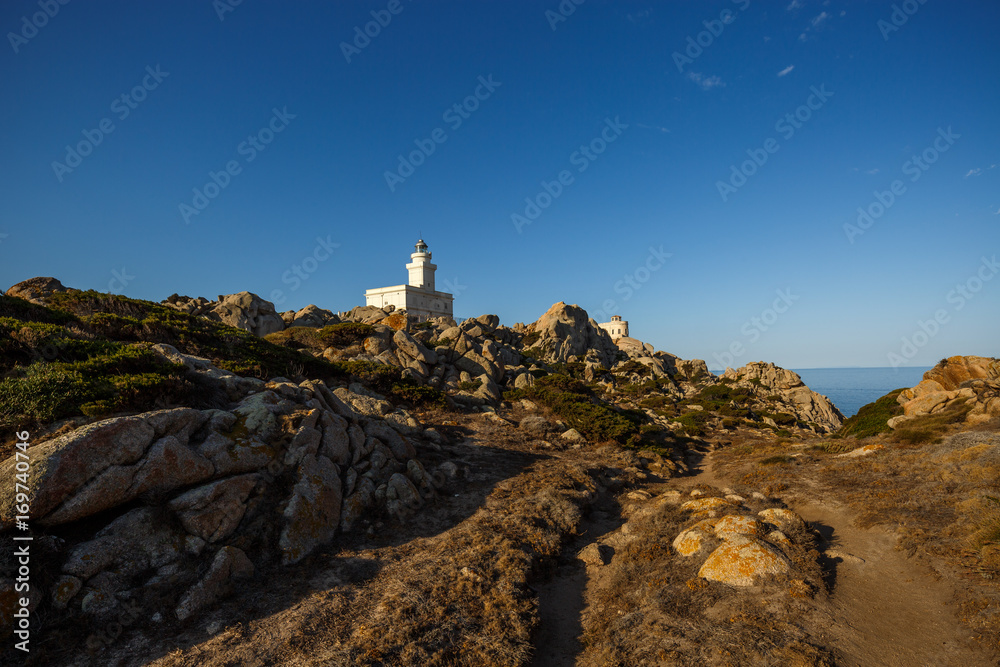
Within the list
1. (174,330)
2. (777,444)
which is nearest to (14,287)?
(174,330)

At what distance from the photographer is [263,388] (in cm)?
1248

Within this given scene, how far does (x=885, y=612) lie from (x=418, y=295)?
6183 cm

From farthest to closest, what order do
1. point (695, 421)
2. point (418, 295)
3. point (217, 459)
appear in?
point (418, 295) < point (695, 421) < point (217, 459)

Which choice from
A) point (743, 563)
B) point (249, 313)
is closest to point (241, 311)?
point (249, 313)

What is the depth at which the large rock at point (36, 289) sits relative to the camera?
23.6 metres

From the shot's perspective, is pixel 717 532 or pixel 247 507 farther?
pixel 717 532

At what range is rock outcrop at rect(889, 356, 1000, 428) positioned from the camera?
54.8 ft

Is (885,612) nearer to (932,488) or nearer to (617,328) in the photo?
(932,488)

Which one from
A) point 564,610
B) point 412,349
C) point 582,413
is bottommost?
point 564,610

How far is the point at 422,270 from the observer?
224ft

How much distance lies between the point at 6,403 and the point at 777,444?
90.8ft

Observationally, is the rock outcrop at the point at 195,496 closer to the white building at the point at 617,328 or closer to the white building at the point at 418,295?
the white building at the point at 418,295

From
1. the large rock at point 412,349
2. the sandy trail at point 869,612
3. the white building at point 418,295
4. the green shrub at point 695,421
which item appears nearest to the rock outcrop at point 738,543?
the sandy trail at point 869,612

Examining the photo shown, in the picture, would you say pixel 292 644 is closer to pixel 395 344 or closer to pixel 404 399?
pixel 404 399
